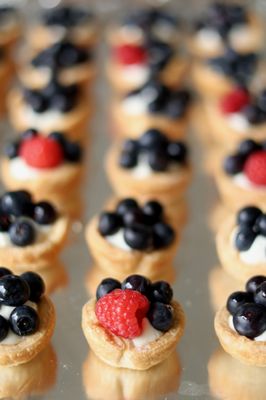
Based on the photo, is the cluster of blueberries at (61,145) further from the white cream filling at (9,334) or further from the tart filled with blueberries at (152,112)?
the white cream filling at (9,334)

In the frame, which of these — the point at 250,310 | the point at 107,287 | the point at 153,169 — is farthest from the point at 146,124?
the point at 250,310

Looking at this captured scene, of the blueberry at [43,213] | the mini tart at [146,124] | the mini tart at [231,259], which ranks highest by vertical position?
the blueberry at [43,213]

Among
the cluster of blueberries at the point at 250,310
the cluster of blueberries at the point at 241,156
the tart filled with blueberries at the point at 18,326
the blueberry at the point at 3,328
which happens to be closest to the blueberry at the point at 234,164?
the cluster of blueberries at the point at 241,156

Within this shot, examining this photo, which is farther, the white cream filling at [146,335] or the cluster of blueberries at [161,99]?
the cluster of blueberries at [161,99]

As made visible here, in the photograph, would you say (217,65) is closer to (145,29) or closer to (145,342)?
(145,29)

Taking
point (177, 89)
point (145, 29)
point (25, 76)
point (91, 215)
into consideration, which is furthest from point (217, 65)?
point (91, 215)

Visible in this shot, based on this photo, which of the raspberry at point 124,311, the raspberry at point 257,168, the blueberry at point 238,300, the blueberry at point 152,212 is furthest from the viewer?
the raspberry at point 257,168
